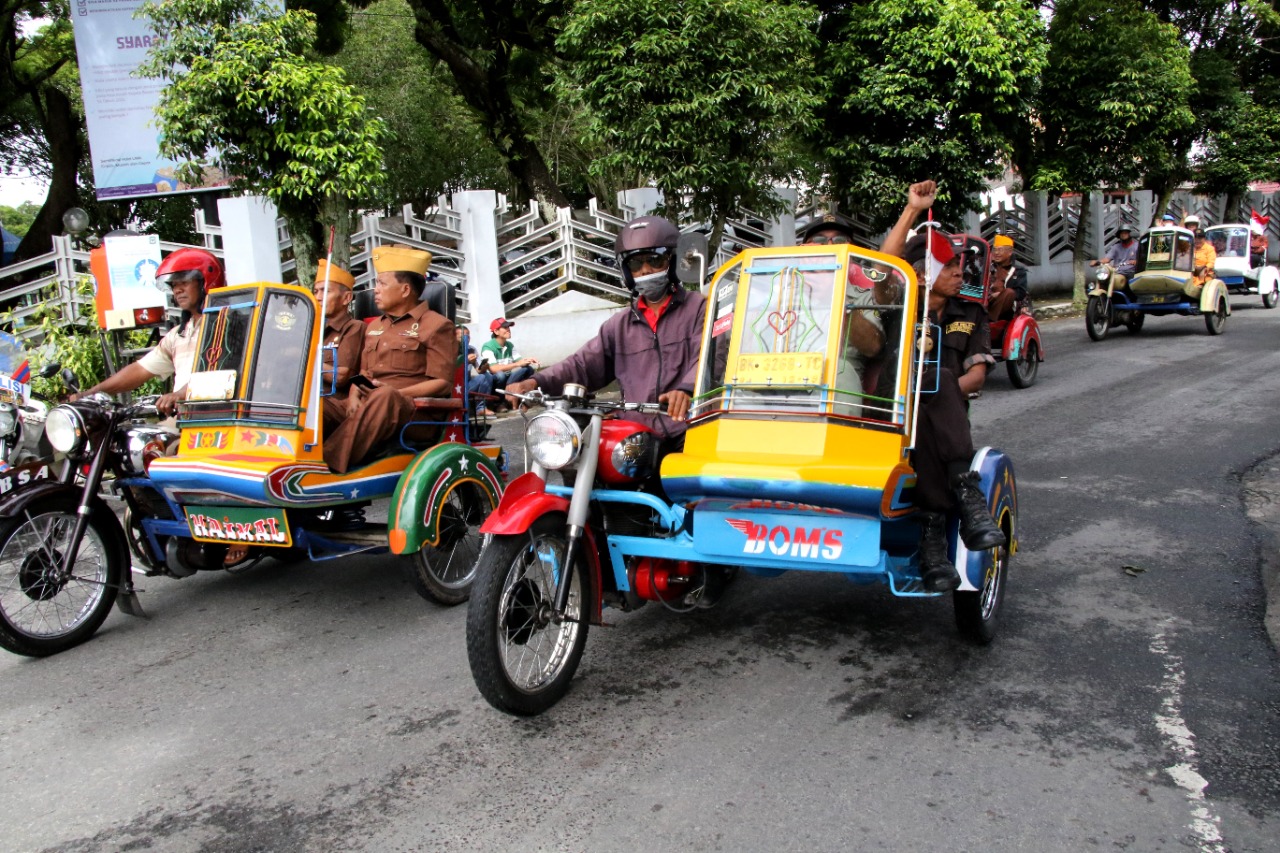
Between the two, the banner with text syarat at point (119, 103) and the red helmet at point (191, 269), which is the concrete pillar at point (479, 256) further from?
the red helmet at point (191, 269)

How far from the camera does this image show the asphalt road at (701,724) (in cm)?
320

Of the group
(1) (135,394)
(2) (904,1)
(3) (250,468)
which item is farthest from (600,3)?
(3) (250,468)

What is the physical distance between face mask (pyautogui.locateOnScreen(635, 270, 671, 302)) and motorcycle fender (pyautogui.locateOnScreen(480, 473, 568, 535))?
1.16 m

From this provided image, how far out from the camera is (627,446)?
163 inches

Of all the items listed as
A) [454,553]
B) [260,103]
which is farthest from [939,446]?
[260,103]

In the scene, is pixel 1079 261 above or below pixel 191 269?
below

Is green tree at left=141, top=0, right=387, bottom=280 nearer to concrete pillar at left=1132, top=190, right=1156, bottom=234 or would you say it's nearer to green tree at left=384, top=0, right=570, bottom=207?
green tree at left=384, top=0, right=570, bottom=207

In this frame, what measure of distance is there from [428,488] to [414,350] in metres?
1.13

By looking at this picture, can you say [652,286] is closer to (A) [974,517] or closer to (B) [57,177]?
(A) [974,517]

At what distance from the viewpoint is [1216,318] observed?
15617 millimetres

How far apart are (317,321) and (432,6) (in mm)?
13789

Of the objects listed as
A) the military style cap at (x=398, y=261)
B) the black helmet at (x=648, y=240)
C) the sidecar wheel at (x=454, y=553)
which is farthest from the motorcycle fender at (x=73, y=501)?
the black helmet at (x=648, y=240)

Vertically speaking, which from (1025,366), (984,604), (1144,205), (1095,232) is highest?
(1144,205)

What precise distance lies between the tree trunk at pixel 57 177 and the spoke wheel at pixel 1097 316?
18615mm
